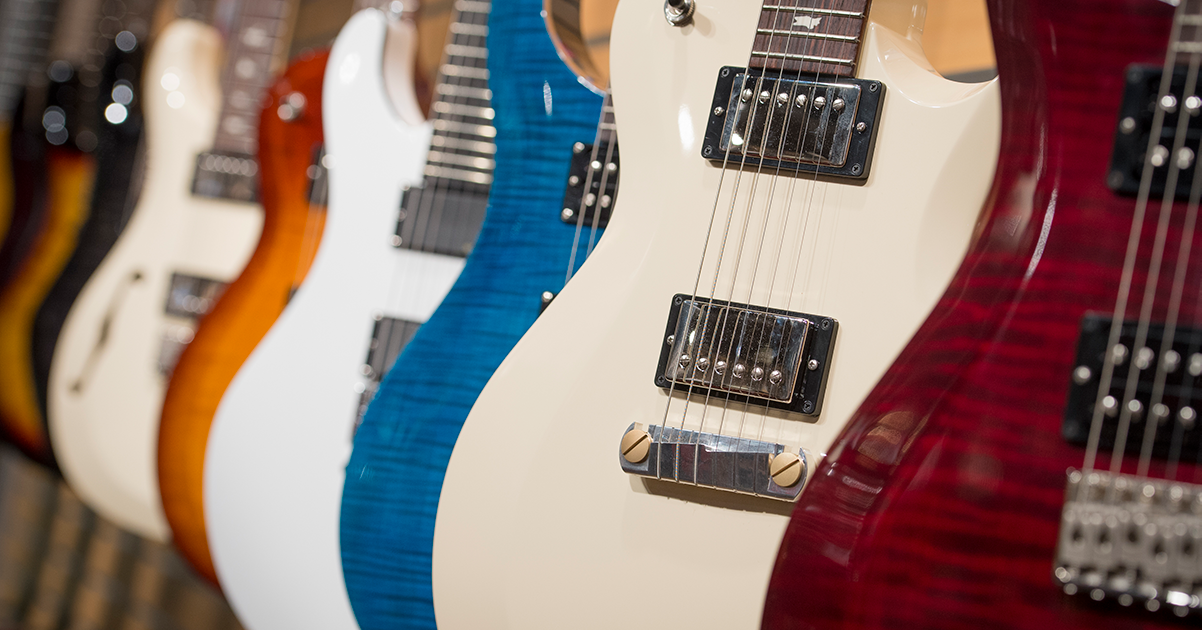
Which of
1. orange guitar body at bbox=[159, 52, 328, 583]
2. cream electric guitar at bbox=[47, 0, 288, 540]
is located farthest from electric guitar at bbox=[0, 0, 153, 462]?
orange guitar body at bbox=[159, 52, 328, 583]

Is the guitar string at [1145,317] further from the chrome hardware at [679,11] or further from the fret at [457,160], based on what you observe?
the fret at [457,160]

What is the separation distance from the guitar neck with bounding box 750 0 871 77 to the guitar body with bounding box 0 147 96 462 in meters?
1.64

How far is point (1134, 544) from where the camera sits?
580 mm

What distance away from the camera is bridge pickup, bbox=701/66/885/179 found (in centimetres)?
86

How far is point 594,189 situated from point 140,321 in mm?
1104

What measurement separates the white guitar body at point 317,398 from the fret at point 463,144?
0.23 feet

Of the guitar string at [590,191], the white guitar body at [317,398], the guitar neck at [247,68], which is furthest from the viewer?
the guitar neck at [247,68]

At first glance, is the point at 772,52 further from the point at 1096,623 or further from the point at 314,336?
the point at 314,336

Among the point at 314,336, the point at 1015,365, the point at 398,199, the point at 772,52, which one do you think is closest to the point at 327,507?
the point at 314,336

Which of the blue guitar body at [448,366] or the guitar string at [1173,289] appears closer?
the guitar string at [1173,289]

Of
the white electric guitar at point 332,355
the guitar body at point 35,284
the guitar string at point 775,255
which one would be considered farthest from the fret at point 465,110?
the guitar body at point 35,284

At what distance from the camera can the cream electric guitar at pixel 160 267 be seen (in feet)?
5.69

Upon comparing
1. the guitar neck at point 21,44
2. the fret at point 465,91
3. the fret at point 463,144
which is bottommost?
the fret at point 463,144

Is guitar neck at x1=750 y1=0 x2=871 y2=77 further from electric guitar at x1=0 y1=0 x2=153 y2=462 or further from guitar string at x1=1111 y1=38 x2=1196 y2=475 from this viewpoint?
electric guitar at x1=0 y1=0 x2=153 y2=462
